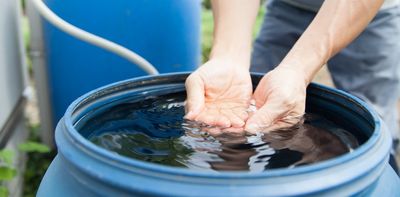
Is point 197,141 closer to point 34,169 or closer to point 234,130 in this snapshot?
point 234,130

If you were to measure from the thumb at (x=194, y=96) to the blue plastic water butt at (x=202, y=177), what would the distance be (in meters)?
0.26

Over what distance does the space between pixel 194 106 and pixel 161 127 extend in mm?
81

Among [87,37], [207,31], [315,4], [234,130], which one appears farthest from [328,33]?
[207,31]

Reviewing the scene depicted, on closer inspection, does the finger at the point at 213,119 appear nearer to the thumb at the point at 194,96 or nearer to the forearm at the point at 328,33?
the thumb at the point at 194,96

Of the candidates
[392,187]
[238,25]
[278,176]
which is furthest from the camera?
[238,25]

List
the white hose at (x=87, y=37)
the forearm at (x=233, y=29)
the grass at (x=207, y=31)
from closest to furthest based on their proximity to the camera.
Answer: the forearm at (x=233, y=29) < the white hose at (x=87, y=37) < the grass at (x=207, y=31)

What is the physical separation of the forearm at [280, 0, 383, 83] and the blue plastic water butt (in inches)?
9.6

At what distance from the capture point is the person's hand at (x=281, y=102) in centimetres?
103

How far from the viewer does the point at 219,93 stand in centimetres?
119

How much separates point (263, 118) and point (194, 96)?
5.9 inches

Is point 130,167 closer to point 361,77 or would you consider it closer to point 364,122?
point 364,122

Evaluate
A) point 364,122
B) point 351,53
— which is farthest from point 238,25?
point 351,53

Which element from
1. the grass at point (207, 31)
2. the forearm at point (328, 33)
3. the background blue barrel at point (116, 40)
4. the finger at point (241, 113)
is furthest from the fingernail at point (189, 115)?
the grass at point (207, 31)

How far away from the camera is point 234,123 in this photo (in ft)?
3.48
